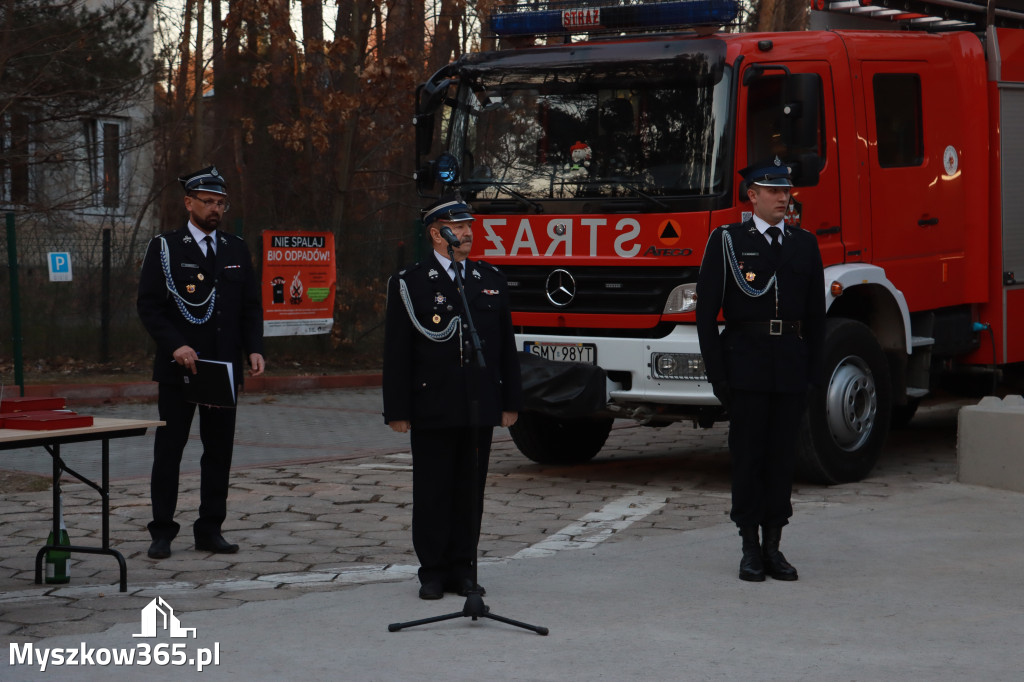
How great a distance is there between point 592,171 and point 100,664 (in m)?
5.16

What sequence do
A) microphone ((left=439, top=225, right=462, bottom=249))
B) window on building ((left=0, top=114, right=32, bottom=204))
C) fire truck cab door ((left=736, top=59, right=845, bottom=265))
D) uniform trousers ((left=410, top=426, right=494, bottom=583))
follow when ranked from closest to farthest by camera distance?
microphone ((left=439, top=225, right=462, bottom=249)) → uniform trousers ((left=410, top=426, right=494, bottom=583)) → fire truck cab door ((left=736, top=59, right=845, bottom=265)) → window on building ((left=0, top=114, right=32, bottom=204))

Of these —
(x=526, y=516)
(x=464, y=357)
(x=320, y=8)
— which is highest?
(x=320, y=8)

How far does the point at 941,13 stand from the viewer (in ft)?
35.0

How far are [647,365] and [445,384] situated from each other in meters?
3.26

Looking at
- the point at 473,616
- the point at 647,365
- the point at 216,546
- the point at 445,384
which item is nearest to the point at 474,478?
the point at 445,384

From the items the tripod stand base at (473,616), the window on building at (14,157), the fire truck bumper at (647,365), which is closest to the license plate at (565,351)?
the fire truck bumper at (647,365)

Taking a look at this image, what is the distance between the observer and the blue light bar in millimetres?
9344

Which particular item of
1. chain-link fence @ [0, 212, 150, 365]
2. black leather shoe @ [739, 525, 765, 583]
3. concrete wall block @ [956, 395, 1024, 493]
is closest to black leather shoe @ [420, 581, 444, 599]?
black leather shoe @ [739, 525, 765, 583]

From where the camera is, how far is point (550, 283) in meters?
9.53

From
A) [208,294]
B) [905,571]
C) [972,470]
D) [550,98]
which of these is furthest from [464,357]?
[972,470]

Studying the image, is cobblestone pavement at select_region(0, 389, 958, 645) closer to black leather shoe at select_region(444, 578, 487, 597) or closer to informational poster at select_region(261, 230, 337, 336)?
black leather shoe at select_region(444, 578, 487, 597)

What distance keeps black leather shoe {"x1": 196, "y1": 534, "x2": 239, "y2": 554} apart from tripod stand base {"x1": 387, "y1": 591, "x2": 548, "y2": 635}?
6.04 feet

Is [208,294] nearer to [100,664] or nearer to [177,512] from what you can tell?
[177,512]

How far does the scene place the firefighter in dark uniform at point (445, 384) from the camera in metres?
6.11
